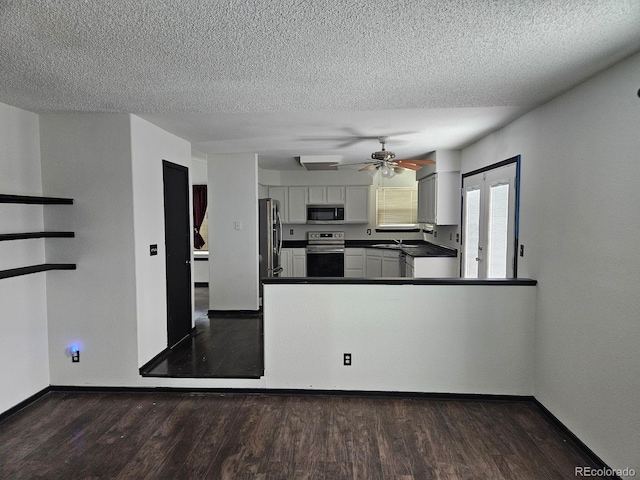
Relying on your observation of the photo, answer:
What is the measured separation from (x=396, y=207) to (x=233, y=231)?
136 inches

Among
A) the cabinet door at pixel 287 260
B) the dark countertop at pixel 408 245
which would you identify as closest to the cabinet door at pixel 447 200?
the dark countertop at pixel 408 245

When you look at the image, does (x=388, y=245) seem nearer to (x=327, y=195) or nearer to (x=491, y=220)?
(x=327, y=195)

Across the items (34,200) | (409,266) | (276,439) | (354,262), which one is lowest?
(276,439)

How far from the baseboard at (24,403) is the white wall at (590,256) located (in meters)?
4.08

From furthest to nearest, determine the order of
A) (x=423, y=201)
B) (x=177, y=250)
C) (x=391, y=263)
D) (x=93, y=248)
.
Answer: (x=391, y=263)
(x=423, y=201)
(x=177, y=250)
(x=93, y=248)

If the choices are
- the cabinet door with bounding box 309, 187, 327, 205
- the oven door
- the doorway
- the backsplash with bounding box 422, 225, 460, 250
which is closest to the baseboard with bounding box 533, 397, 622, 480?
the doorway

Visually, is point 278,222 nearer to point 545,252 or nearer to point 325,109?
point 325,109

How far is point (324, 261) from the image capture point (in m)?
7.39

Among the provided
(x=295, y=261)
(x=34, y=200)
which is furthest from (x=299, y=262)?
(x=34, y=200)

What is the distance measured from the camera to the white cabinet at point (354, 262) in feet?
24.2

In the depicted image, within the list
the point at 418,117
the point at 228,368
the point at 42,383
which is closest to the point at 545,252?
the point at 418,117

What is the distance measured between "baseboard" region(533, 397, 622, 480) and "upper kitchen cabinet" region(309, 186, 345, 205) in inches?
195

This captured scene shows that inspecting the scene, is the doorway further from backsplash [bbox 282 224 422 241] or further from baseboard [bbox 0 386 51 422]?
baseboard [bbox 0 386 51 422]

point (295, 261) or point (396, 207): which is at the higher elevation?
point (396, 207)
